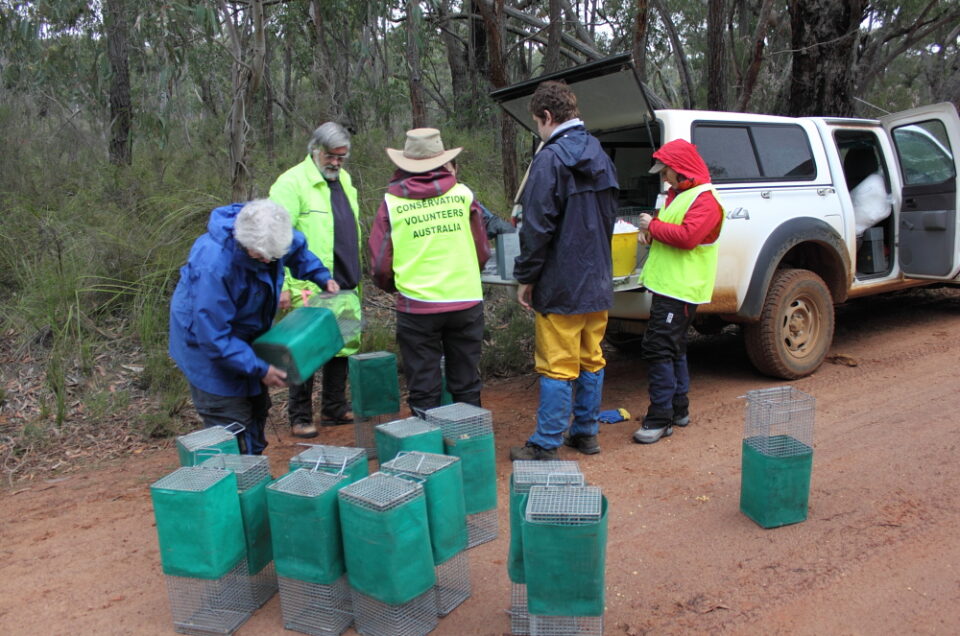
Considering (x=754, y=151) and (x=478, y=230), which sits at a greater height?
(x=754, y=151)

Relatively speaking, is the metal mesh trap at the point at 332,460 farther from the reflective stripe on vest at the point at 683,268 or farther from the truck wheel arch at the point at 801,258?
the truck wheel arch at the point at 801,258

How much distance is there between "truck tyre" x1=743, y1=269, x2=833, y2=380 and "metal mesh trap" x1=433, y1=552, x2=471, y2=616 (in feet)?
11.1

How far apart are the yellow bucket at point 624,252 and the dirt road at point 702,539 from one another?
1.08 m

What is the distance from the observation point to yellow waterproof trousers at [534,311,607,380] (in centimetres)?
422

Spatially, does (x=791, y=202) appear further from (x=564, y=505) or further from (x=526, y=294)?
(x=564, y=505)

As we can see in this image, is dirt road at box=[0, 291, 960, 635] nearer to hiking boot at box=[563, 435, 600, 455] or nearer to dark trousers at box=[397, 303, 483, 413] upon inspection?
hiking boot at box=[563, 435, 600, 455]

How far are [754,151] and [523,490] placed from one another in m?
3.79

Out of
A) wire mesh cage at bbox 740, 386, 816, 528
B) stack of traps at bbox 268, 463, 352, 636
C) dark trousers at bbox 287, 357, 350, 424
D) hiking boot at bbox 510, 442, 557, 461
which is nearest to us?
stack of traps at bbox 268, 463, 352, 636

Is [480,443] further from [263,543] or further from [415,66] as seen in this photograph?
[415,66]

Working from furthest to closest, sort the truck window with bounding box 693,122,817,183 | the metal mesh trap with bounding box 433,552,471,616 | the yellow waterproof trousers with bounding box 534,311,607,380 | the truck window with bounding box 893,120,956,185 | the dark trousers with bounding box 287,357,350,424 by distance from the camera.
A: 1. the truck window with bounding box 893,120,956,185
2. the truck window with bounding box 693,122,817,183
3. the dark trousers with bounding box 287,357,350,424
4. the yellow waterproof trousers with bounding box 534,311,607,380
5. the metal mesh trap with bounding box 433,552,471,616

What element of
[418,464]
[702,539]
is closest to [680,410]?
[702,539]

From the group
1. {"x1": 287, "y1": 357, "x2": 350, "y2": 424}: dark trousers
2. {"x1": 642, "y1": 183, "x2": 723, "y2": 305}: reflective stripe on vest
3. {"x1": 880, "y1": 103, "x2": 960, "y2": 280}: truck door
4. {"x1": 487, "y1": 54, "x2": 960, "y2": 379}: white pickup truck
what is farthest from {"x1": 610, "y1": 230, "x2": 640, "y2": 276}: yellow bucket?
{"x1": 880, "y1": 103, "x2": 960, "y2": 280}: truck door

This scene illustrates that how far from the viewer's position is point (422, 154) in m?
4.13

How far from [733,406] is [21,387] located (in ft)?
16.9
